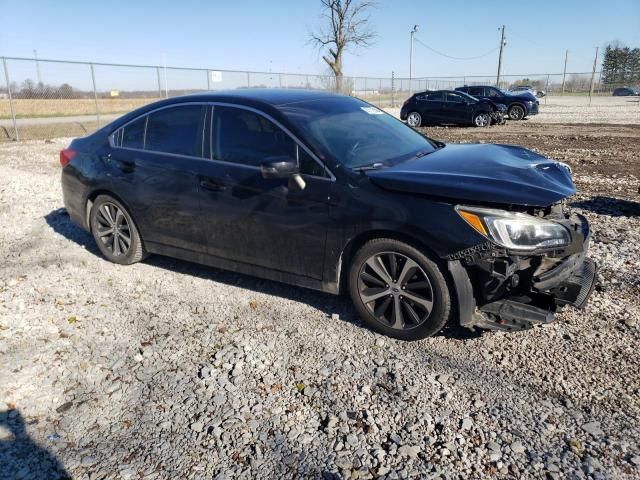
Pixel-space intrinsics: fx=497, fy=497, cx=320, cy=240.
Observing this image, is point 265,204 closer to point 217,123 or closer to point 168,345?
point 217,123

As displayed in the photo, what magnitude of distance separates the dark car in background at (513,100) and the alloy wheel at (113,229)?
21.3 metres

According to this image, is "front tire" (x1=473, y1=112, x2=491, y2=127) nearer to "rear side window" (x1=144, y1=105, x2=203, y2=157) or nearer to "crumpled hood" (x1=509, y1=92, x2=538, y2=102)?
"crumpled hood" (x1=509, y1=92, x2=538, y2=102)

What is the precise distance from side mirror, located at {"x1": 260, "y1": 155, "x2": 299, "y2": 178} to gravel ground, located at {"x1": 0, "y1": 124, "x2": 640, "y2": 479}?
1155mm

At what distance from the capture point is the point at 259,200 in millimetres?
3877

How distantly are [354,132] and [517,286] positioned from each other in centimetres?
176

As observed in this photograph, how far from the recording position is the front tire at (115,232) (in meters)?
4.92

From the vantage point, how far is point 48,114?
77.0 feet

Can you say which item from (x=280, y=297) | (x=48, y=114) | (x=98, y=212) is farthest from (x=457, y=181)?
(x=48, y=114)

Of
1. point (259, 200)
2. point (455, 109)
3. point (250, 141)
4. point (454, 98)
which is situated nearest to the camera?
point (259, 200)

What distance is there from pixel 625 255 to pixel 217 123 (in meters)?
4.19

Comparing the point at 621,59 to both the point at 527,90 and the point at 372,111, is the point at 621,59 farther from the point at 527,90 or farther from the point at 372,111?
the point at 372,111

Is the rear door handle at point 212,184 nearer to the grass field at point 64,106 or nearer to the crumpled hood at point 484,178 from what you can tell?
the crumpled hood at point 484,178

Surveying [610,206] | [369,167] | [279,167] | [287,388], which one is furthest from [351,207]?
[610,206]

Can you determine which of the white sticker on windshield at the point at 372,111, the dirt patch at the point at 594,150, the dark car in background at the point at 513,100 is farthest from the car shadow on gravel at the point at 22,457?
the dark car in background at the point at 513,100
